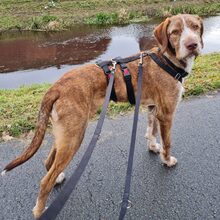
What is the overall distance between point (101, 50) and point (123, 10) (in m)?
8.26

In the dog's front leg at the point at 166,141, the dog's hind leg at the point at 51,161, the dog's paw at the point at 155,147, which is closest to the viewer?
the dog's hind leg at the point at 51,161

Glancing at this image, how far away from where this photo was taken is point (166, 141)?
15.4 ft

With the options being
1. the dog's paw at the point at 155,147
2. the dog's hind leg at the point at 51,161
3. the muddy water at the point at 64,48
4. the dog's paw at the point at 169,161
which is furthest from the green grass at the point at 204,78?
the muddy water at the point at 64,48

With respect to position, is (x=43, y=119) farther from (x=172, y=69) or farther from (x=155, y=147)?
(x=155, y=147)

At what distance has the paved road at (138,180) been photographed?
13.2ft

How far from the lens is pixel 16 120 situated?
592 centimetres

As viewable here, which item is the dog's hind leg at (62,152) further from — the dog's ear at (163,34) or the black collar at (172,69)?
the dog's ear at (163,34)

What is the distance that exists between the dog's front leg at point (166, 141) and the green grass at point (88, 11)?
16396mm

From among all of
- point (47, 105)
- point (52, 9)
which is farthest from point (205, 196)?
point (52, 9)

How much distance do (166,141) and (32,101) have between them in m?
3.15

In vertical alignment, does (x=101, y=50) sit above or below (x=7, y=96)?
below

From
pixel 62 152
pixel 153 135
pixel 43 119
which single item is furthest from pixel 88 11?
pixel 62 152

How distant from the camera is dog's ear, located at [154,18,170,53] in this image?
4301 millimetres

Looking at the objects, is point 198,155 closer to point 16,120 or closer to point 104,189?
point 104,189
